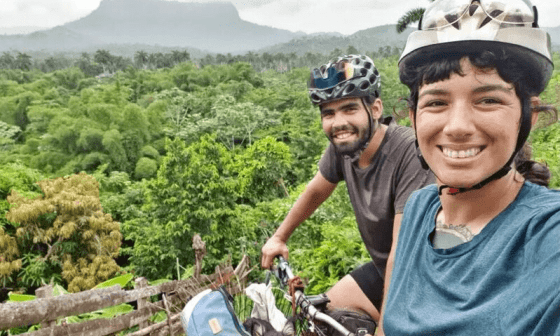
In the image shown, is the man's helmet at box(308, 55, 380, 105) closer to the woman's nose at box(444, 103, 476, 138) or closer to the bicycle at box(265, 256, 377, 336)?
the bicycle at box(265, 256, 377, 336)

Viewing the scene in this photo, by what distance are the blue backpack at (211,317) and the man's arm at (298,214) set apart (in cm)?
66

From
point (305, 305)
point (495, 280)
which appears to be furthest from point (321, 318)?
point (495, 280)

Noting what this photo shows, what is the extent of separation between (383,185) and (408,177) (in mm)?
168

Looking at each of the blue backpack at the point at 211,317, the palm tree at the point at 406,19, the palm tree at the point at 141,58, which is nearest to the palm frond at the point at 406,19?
the palm tree at the point at 406,19

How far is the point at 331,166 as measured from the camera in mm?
2318

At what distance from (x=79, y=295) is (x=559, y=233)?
4905 millimetres

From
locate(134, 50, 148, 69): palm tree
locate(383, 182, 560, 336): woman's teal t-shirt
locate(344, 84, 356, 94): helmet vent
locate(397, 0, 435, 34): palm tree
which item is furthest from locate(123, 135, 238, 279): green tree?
locate(134, 50, 148, 69): palm tree

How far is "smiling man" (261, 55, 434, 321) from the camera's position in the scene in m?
1.93

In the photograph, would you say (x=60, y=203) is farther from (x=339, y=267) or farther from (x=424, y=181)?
(x=424, y=181)

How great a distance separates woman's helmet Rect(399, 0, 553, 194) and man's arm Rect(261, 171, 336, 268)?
138 cm

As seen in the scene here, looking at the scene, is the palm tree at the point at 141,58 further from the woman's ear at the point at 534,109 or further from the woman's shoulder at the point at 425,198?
the woman's ear at the point at 534,109

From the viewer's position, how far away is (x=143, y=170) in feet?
80.9

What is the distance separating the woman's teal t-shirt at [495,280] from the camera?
752 millimetres

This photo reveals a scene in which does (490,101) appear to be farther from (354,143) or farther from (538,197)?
(354,143)
